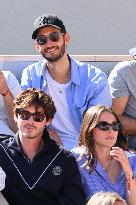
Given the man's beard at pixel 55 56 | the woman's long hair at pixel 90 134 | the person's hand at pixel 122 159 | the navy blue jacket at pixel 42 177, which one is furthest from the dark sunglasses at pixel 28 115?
the man's beard at pixel 55 56

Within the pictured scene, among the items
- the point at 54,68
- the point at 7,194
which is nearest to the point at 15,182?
the point at 7,194

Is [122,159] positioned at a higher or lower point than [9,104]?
lower

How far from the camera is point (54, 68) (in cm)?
374

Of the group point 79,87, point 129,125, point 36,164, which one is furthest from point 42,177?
point 129,125

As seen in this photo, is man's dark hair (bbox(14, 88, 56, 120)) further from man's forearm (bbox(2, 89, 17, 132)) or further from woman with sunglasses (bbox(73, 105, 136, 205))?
man's forearm (bbox(2, 89, 17, 132))

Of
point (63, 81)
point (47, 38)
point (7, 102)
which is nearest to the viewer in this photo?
point (7, 102)

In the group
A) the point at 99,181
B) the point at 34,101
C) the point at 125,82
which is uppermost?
the point at 34,101

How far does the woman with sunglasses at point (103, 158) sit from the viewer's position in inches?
121

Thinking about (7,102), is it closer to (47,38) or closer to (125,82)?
(47,38)

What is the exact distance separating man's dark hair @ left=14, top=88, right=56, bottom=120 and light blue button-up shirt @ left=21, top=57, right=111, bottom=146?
2.26 ft

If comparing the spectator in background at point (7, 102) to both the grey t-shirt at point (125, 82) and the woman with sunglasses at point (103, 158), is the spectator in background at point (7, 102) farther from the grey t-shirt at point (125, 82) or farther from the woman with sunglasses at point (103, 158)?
the grey t-shirt at point (125, 82)

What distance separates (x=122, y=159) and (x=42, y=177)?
511 mm

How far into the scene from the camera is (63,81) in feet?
12.4

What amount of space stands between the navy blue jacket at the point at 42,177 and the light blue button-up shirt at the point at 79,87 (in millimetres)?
762
